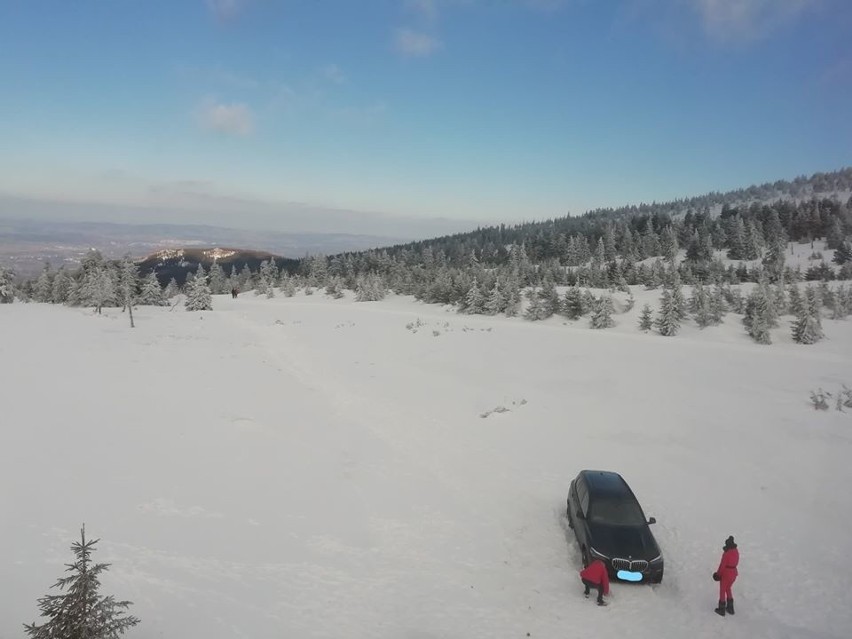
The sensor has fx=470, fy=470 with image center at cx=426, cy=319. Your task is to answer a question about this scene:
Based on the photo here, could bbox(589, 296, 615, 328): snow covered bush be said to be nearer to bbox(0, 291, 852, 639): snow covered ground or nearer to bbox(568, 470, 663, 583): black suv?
bbox(0, 291, 852, 639): snow covered ground

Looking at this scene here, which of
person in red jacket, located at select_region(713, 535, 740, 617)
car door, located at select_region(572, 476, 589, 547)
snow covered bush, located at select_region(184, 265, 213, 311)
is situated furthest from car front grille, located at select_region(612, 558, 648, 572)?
snow covered bush, located at select_region(184, 265, 213, 311)

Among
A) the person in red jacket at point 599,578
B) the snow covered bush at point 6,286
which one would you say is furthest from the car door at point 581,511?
the snow covered bush at point 6,286

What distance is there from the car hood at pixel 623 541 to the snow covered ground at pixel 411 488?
76 cm

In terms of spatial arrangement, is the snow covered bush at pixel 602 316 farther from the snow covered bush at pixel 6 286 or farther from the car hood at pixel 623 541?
the snow covered bush at pixel 6 286

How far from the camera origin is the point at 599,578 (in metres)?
9.27

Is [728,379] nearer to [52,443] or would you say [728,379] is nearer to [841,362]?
[841,362]

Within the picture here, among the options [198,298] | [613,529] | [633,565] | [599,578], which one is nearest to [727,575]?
[633,565]

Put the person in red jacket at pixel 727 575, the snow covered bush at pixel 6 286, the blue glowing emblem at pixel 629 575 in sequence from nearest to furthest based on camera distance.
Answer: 1. the person in red jacket at pixel 727 575
2. the blue glowing emblem at pixel 629 575
3. the snow covered bush at pixel 6 286

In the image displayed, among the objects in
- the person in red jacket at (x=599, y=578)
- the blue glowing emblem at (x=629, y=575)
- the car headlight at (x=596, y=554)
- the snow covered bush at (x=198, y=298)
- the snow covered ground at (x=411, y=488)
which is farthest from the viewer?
the snow covered bush at (x=198, y=298)

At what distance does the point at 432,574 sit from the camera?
1038cm

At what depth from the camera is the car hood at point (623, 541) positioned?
9883 mm

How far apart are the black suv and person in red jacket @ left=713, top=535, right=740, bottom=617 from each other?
108 centimetres

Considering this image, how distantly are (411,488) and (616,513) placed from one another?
20.2ft

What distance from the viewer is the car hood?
9883mm
